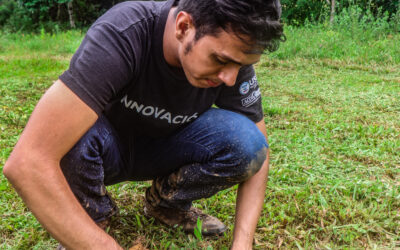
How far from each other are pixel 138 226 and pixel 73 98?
0.94 m

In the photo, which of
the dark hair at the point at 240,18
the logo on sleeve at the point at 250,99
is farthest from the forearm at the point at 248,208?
the dark hair at the point at 240,18

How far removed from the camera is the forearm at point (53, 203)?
1048 millimetres

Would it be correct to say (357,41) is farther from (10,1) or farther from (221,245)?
(10,1)

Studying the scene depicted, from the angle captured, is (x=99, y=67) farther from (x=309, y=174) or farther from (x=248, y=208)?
(x=309, y=174)

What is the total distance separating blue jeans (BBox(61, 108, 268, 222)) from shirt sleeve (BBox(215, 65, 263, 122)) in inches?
2.2

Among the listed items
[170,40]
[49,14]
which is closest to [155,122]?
[170,40]

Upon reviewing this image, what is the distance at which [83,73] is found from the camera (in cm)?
110

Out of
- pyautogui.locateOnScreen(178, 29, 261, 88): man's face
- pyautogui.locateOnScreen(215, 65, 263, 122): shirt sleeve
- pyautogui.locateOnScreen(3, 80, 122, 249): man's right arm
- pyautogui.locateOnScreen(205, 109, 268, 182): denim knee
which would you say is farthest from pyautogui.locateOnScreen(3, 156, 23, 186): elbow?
pyautogui.locateOnScreen(215, 65, 263, 122): shirt sleeve

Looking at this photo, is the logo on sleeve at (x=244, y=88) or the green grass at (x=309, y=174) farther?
the green grass at (x=309, y=174)

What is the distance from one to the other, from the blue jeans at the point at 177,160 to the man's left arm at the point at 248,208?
0.07 m

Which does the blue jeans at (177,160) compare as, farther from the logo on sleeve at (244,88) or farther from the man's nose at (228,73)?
the man's nose at (228,73)

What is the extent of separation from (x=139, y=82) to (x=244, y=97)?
1.64 ft

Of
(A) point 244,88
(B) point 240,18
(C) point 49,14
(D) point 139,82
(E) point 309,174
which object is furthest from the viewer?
(C) point 49,14

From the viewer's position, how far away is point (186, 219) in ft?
5.95
